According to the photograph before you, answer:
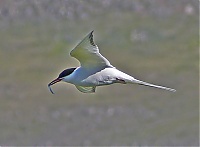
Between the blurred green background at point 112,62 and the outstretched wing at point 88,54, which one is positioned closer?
the outstretched wing at point 88,54

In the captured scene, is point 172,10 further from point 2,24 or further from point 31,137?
point 31,137

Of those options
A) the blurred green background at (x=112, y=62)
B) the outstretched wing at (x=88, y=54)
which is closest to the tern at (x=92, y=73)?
the outstretched wing at (x=88, y=54)

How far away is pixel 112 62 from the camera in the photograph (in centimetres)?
1695

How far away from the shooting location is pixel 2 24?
20156 mm

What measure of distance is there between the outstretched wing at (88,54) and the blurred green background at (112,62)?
4846 millimetres

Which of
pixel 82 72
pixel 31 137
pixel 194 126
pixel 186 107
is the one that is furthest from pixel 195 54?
pixel 82 72

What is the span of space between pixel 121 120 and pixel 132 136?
3.64 ft

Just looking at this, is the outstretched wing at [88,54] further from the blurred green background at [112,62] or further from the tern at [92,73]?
the blurred green background at [112,62]

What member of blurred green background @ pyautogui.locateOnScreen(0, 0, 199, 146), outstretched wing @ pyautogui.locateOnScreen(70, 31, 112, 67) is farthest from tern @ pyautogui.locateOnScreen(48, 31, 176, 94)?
blurred green background @ pyautogui.locateOnScreen(0, 0, 199, 146)

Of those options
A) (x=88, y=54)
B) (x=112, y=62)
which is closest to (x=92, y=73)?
(x=88, y=54)

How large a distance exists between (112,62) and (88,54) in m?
9.32

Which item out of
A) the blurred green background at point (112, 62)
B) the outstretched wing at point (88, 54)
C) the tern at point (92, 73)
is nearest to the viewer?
the outstretched wing at point (88, 54)

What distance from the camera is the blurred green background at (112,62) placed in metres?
14.5

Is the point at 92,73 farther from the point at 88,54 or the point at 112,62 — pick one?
the point at 112,62
